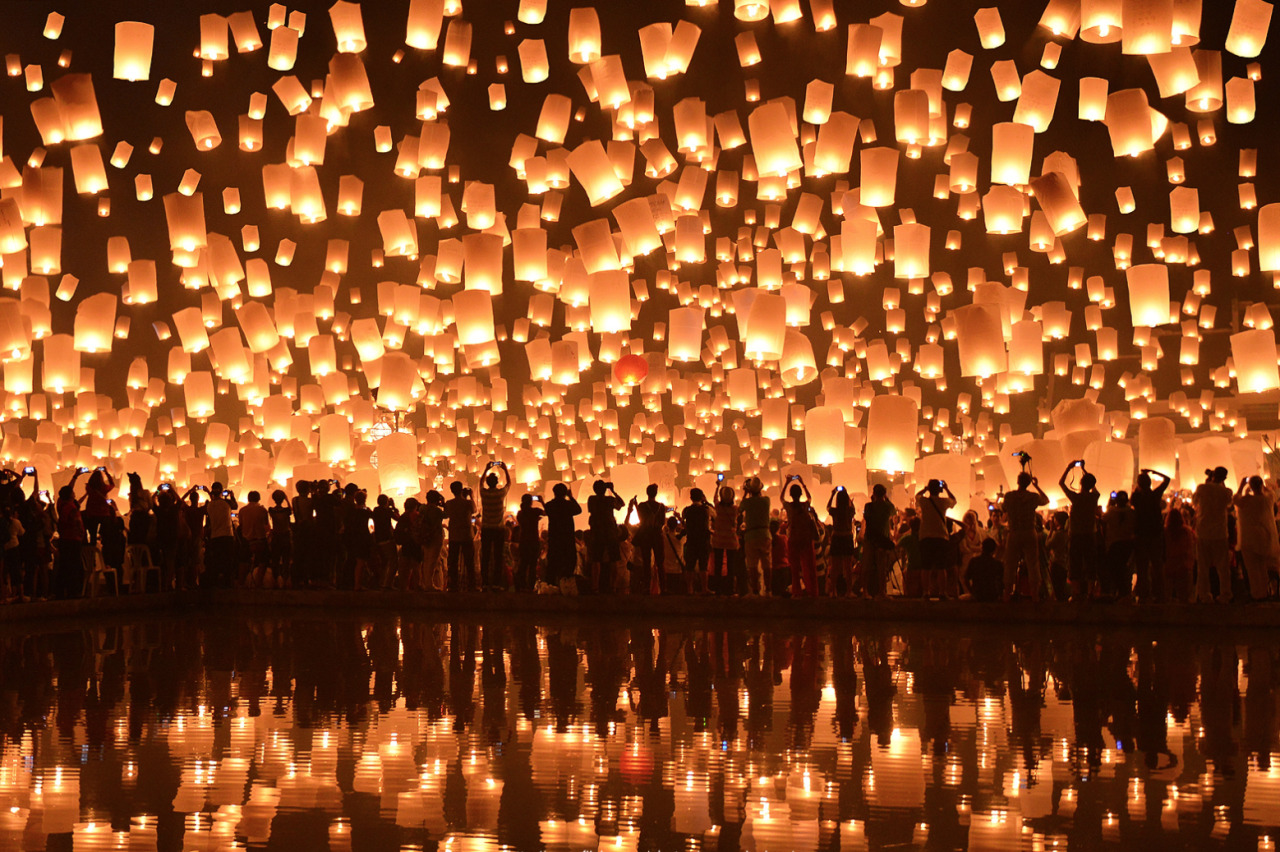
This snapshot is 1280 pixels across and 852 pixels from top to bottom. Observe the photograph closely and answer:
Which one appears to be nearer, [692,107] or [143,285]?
[692,107]

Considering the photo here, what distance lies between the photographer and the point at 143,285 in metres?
14.4

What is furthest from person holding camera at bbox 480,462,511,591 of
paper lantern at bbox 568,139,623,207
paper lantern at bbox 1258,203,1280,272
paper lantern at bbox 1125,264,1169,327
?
paper lantern at bbox 1258,203,1280,272

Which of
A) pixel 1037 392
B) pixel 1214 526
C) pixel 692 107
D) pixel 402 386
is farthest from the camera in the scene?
pixel 1037 392

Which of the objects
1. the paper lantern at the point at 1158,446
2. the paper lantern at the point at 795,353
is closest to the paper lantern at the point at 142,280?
the paper lantern at the point at 795,353

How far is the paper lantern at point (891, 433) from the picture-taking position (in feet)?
41.2

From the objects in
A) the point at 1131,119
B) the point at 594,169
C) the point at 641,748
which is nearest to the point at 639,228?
the point at 594,169

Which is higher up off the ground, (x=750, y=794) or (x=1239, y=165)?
(x=1239, y=165)

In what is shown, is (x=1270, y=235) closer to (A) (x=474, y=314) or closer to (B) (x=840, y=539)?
(B) (x=840, y=539)

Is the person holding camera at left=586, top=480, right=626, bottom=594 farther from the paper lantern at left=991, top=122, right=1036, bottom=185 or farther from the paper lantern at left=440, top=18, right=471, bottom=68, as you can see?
the paper lantern at left=991, top=122, right=1036, bottom=185

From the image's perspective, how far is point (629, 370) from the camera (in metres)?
16.5

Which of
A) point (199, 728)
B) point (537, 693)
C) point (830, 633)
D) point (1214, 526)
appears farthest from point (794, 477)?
point (199, 728)

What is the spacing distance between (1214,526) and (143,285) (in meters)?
10.9

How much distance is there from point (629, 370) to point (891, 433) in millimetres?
4690

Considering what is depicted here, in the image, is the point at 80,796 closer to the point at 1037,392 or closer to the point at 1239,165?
the point at 1239,165
